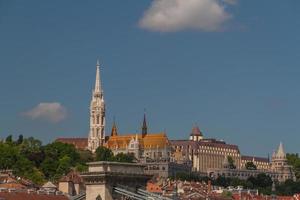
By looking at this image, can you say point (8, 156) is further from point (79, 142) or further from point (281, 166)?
point (281, 166)

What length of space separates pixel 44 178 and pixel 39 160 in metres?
11.2

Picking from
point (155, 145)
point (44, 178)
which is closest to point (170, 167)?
point (155, 145)

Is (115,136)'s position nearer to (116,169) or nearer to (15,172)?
(15,172)

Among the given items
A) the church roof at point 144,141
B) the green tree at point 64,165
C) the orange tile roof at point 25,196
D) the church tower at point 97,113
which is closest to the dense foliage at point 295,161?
the church roof at point 144,141

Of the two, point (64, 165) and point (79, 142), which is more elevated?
point (79, 142)

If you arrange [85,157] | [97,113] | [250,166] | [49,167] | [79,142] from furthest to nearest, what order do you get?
[250,166] < [79,142] < [97,113] < [85,157] < [49,167]

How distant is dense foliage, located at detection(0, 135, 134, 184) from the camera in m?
85.1

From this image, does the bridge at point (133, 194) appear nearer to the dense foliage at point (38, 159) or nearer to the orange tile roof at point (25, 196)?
the orange tile roof at point (25, 196)

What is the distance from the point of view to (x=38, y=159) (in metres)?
94.5

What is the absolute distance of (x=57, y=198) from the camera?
145 feet

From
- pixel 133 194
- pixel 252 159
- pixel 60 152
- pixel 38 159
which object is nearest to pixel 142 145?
pixel 252 159

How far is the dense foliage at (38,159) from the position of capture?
85125 mm

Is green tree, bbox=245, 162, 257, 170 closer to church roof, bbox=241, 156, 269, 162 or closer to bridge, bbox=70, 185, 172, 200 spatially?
church roof, bbox=241, 156, 269, 162

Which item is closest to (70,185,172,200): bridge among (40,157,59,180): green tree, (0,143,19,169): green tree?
(0,143,19,169): green tree
